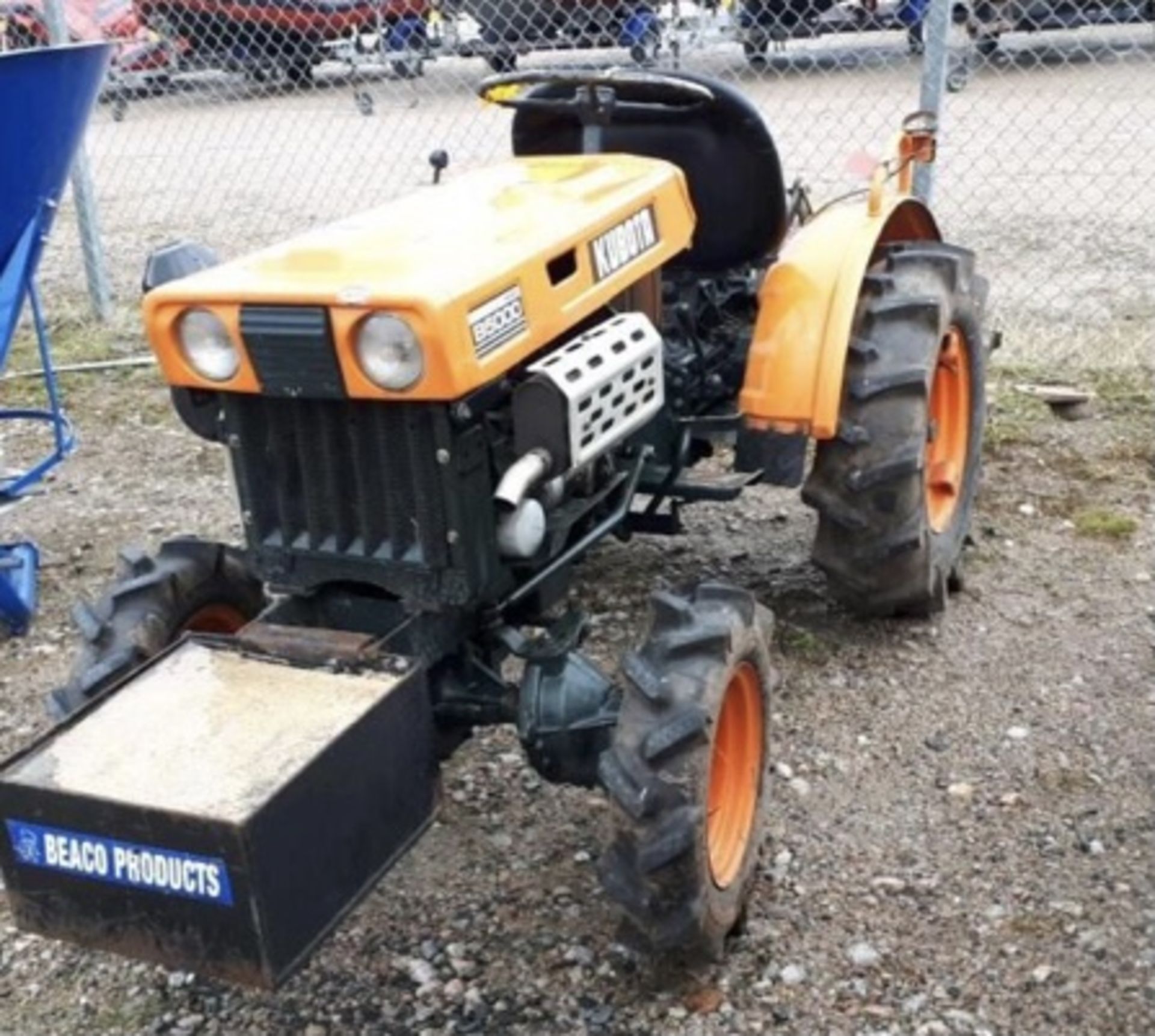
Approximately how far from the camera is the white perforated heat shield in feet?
8.95

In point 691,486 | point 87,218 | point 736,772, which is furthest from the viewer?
point 87,218

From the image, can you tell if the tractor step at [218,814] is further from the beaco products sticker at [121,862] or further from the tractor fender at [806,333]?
the tractor fender at [806,333]

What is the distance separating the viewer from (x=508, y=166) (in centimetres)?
354

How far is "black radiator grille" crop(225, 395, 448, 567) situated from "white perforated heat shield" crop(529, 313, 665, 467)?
244 mm

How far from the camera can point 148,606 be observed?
3.00 m

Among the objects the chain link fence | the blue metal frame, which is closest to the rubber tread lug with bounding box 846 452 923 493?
Result: the blue metal frame

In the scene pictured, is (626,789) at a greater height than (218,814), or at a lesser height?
lesser

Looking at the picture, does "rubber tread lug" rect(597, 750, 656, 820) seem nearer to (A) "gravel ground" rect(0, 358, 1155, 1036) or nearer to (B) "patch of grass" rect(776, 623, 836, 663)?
(A) "gravel ground" rect(0, 358, 1155, 1036)

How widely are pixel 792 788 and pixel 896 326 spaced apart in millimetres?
1092

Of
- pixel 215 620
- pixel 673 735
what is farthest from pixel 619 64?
pixel 673 735

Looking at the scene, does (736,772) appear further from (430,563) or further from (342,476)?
(342,476)

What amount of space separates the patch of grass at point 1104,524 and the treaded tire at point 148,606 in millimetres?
2428

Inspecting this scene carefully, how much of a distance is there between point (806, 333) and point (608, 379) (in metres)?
0.88

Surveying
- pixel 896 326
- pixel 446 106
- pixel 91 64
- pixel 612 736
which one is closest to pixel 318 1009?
pixel 612 736
